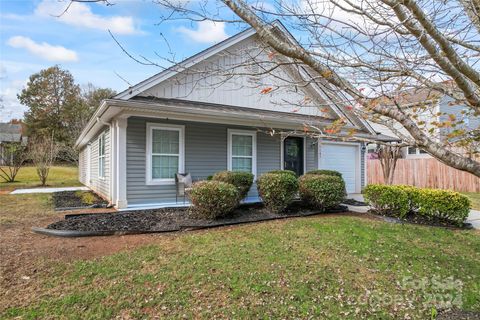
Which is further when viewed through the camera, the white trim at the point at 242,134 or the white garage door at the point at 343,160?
the white garage door at the point at 343,160

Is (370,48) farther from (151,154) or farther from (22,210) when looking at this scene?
(22,210)

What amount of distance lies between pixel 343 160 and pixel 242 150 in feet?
17.5

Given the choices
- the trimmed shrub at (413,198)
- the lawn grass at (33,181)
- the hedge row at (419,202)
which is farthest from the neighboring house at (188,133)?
the lawn grass at (33,181)

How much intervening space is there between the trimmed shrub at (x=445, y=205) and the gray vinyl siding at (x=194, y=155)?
4.64 m

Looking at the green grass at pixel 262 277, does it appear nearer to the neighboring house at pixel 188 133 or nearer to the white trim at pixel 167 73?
the neighboring house at pixel 188 133

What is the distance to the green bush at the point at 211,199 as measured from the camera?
21.6ft

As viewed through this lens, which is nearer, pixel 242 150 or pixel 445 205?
pixel 445 205

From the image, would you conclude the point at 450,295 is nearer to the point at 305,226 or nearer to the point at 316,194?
the point at 305,226

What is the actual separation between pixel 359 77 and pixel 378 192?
536 centimetres

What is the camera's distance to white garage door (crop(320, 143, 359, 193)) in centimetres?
1230

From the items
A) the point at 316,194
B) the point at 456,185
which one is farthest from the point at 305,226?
the point at 456,185

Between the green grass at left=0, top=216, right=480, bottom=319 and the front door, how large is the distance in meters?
5.31

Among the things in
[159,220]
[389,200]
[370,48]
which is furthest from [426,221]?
[159,220]

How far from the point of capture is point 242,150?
9977mm
